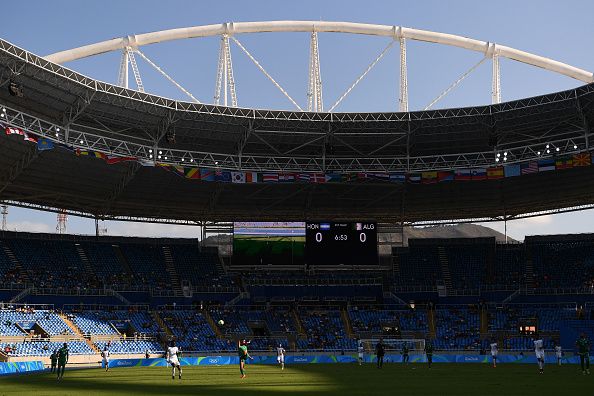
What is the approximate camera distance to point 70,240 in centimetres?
7300

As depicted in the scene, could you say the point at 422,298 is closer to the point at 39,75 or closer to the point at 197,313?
the point at 197,313

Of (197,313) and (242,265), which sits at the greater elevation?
(242,265)

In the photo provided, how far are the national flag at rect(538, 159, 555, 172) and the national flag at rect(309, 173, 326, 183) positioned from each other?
58.1 ft

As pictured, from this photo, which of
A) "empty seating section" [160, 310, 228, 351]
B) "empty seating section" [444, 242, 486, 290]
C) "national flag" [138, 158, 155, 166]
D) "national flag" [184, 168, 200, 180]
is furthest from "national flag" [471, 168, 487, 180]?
"national flag" [138, 158, 155, 166]

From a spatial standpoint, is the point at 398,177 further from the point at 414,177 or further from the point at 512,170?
the point at 512,170

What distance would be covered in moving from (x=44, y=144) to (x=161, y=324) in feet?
75.0

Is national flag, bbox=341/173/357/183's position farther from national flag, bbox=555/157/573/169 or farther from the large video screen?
national flag, bbox=555/157/573/169

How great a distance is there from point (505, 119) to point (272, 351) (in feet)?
90.6

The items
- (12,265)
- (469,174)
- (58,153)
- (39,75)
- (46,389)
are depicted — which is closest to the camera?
(46,389)

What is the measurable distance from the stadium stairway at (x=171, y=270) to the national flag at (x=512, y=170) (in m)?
33.7

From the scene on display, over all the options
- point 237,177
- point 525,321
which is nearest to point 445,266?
point 525,321

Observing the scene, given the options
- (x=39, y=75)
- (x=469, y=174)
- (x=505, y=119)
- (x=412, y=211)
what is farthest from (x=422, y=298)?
(x=39, y=75)

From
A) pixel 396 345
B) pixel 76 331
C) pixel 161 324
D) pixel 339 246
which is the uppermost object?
pixel 339 246

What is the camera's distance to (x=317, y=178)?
202 feet
